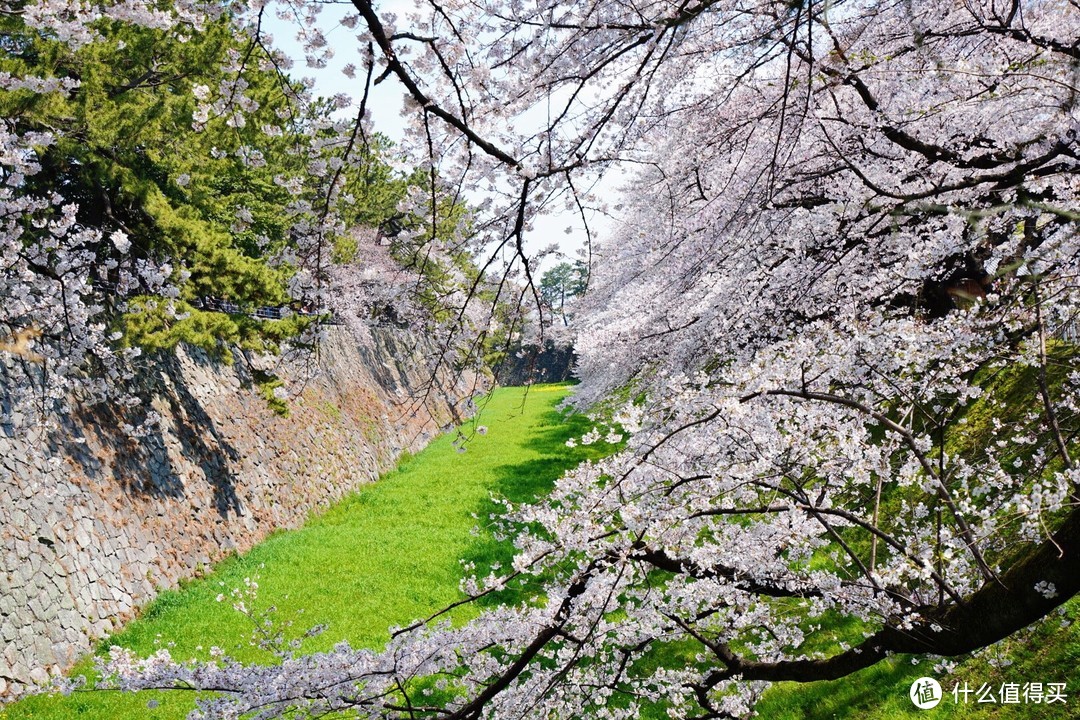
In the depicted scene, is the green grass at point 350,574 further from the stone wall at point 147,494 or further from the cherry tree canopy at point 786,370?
the cherry tree canopy at point 786,370

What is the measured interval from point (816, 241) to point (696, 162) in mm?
1291

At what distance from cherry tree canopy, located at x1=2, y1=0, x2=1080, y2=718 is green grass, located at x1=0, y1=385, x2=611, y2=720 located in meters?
1.20

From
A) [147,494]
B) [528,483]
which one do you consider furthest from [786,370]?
[528,483]

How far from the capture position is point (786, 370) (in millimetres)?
3307

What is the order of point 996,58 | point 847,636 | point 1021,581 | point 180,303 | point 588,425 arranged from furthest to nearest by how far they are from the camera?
point 588,425 → point 180,303 → point 847,636 → point 996,58 → point 1021,581

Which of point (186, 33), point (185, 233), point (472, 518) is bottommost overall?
point (472, 518)

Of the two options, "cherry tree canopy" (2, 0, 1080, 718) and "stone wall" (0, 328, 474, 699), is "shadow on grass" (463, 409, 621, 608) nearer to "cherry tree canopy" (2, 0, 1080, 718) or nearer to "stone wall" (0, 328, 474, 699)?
"cherry tree canopy" (2, 0, 1080, 718)

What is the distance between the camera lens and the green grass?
24.8ft

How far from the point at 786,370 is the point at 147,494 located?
971cm

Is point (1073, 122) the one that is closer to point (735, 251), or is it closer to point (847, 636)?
point (735, 251)

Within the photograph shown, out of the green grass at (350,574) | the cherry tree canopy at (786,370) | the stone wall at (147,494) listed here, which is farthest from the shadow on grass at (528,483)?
the stone wall at (147,494)

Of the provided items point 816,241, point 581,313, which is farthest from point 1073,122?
point 581,313

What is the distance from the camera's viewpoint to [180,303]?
361 inches

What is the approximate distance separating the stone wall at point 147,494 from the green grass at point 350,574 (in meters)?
0.39
